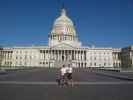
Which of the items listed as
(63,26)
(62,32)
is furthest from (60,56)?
(63,26)

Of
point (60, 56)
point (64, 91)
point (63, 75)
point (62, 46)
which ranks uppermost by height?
point (62, 46)

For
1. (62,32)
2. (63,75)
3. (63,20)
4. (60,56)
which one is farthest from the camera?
(63,20)

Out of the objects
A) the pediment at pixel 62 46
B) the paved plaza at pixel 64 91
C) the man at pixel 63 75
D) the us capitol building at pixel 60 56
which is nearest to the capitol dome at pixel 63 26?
the us capitol building at pixel 60 56

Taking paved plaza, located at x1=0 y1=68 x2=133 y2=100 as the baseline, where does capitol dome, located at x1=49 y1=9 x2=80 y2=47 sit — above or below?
above

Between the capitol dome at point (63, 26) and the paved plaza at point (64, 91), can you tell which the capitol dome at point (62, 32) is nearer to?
the capitol dome at point (63, 26)

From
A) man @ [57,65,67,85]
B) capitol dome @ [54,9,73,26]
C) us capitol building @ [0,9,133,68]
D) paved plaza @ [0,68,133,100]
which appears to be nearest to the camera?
paved plaza @ [0,68,133,100]

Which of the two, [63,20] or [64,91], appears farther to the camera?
[63,20]

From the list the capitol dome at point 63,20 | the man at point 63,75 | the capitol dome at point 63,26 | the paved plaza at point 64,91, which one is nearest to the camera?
the paved plaza at point 64,91

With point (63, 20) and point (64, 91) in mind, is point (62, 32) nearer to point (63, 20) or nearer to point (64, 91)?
point (63, 20)

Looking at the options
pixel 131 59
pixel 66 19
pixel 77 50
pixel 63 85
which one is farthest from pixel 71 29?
pixel 63 85

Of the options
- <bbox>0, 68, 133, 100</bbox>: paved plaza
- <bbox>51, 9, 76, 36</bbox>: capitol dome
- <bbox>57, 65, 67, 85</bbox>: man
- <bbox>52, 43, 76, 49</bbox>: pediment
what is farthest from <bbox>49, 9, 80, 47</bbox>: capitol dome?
<bbox>57, 65, 67, 85</bbox>: man

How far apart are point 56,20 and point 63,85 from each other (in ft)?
533

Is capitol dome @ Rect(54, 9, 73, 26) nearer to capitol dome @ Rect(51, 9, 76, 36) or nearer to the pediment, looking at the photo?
capitol dome @ Rect(51, 9, 76, 36)

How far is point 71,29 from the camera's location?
600 ft
